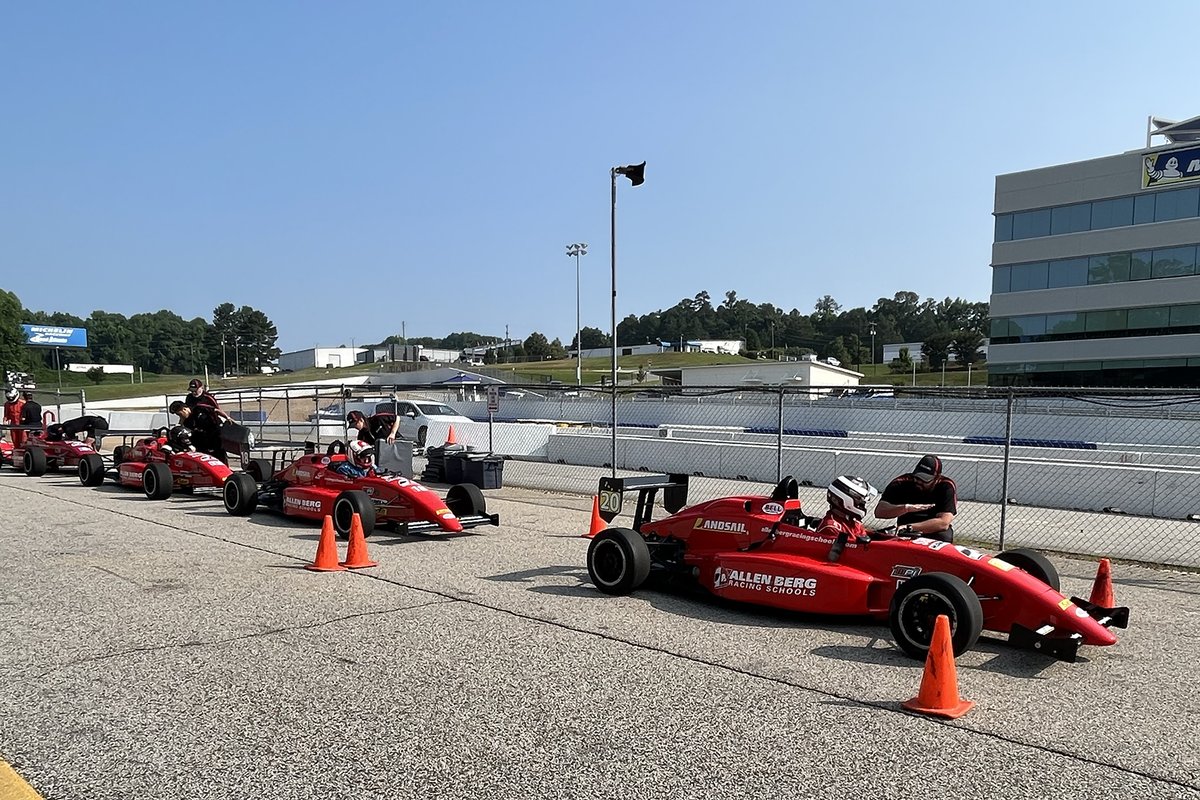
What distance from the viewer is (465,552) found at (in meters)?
10.2

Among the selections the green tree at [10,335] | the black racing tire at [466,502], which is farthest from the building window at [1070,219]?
the green tree at [10,335]

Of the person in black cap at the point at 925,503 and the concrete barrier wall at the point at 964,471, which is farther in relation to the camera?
the concrete barrier wall at the point at 964,471

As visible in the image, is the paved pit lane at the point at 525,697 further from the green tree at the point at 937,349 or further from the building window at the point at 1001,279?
the green tree at the point at 937,349

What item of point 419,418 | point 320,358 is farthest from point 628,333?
point 419,418

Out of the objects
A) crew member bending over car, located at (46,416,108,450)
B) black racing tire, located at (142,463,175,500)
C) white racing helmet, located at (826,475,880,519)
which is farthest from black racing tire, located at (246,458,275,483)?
white racing helmet, located at (826,475,880,519)

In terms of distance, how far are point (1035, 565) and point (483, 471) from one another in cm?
1177

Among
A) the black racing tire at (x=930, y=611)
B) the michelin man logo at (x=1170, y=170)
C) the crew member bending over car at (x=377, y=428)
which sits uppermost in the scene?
the michelin man logo at (x=1170, y=170)

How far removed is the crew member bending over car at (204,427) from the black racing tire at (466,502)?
6.56m

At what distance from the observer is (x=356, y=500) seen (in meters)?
10.4

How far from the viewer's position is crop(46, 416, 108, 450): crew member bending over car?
1952 centimetres

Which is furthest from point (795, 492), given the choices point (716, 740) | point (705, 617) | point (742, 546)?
point (716, 740)

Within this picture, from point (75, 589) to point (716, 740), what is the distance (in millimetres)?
6537

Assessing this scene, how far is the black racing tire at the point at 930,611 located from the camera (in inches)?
224

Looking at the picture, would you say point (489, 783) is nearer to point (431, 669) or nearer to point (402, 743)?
point (402, 743)
